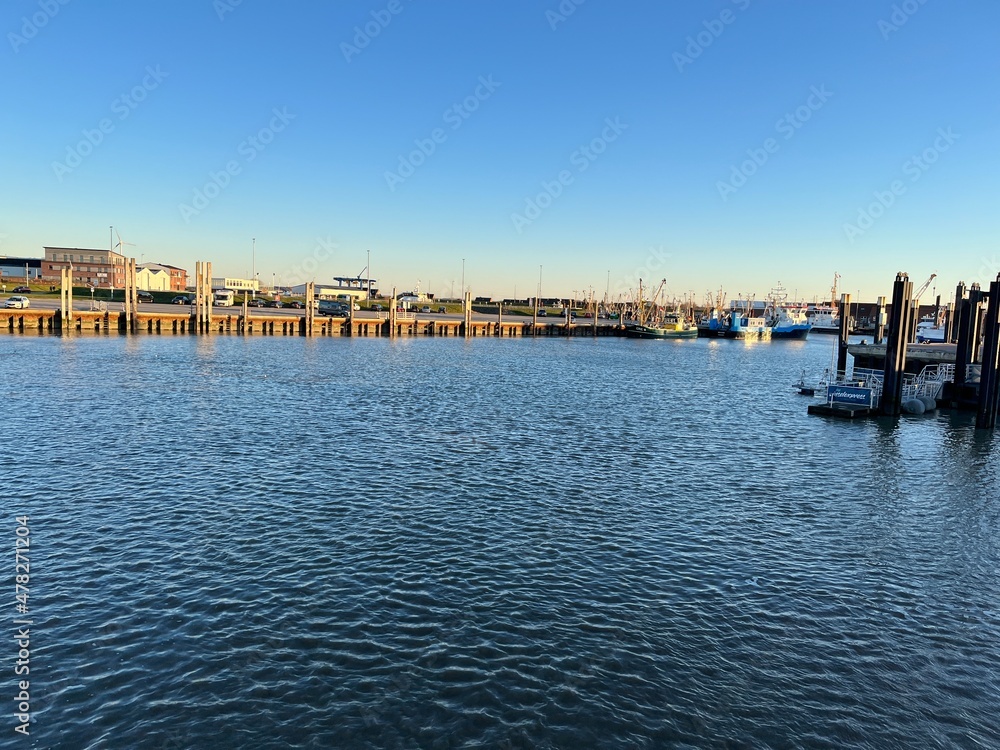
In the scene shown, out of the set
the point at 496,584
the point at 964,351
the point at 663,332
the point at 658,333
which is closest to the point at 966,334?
the point at 964,351

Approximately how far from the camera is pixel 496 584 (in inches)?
749

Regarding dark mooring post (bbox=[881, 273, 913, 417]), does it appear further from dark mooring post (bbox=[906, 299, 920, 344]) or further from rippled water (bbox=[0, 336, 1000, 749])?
rippled water (bbox=[0, 336, 1000, 749])

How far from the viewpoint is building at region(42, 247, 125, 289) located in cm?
19475

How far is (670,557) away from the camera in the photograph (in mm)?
21422

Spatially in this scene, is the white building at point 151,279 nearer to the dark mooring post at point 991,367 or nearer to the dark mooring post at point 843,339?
the dark mooring post at point 843,339

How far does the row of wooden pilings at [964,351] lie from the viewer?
145 feet

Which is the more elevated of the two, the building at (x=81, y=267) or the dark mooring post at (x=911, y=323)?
the building at (x=81, y=267)

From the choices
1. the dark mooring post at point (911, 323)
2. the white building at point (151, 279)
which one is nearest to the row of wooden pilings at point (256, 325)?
the white building at point (151, 279)

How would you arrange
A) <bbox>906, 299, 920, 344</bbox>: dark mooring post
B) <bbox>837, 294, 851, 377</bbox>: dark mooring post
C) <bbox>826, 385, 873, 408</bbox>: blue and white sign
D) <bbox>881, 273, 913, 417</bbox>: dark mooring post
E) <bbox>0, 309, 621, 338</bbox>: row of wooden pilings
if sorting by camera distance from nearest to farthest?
<bbox>881, 273, 913, 417</bbox>: dark mooring post < <bbox>906, 299, 920, 344</bbox>: dark mooring post < <bbox>826, 385, 873, 408</bbox>: blue and white sign < <bbox>837, 294, 851, 377</bbox>: dark mooring post < <bbox>0, 309, 621, 338</bbox>: row of wooden pilings

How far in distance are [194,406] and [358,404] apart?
453 inches

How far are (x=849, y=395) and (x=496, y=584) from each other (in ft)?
140

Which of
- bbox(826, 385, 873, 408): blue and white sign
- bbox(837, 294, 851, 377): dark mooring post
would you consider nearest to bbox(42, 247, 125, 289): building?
bbox(837, 294, 851, 377): dark mooring post

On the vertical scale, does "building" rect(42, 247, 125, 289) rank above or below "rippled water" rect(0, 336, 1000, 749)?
above

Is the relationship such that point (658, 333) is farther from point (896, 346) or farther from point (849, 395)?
point (896, 346)
